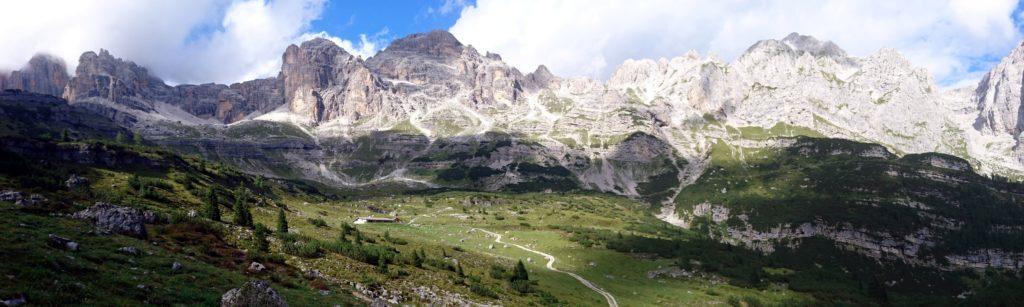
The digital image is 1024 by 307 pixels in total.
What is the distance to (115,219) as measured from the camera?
135 feet

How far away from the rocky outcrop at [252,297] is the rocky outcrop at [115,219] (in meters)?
20.1

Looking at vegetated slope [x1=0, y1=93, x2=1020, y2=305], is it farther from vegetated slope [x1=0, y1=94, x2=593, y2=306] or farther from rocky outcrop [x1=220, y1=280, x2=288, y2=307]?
rocky outcrop [x1=220, y1=280, x2=288, y2=307]

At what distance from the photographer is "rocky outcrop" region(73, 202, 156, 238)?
4040cm

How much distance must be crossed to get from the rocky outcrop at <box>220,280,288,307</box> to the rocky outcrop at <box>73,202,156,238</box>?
20.1 m

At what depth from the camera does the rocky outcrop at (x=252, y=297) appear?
85.1ft

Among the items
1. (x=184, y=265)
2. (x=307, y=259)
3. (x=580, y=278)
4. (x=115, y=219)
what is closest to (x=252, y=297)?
(x=184, y=265)

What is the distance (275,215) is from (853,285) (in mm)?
145028

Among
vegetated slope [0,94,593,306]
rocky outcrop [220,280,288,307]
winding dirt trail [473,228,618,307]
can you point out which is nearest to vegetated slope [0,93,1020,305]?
vegetated slope [0,94,593,306]

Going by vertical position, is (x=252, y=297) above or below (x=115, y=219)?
below

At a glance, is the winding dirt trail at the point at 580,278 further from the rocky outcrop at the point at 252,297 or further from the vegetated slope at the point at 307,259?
the rocky outcrop at the point at 252,297

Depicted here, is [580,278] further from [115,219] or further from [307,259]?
[115,219]

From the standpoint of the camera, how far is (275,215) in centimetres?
10081

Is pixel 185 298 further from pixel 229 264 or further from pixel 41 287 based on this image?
pixel 229 264

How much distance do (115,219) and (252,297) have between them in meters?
23.9
